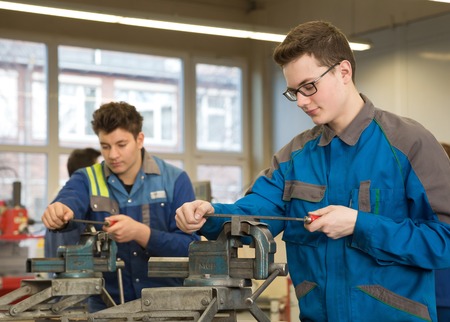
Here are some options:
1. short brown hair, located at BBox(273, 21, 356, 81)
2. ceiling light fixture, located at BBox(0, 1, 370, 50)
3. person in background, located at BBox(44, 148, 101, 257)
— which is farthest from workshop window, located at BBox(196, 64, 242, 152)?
short brown hair, located at BBox(273, 21, 356, 81)

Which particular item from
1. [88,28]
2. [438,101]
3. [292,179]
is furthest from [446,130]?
[292,179]

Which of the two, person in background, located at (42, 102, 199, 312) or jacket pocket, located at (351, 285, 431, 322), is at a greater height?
person in background, located at (42, 102, 199, 312)

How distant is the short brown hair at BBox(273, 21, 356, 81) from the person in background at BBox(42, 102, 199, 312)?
991mm

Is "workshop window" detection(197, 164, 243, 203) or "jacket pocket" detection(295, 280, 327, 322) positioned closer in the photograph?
"jacket pocket" detection(295, 280, 327, 322)

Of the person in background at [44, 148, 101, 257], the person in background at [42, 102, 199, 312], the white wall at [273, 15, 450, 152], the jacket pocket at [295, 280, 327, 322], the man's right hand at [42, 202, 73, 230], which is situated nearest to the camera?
the jacket pocket at [295, 280, 327, 322]

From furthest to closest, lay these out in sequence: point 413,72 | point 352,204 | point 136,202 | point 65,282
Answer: point 413,72
point 136,202
point 65,282
point 352,204

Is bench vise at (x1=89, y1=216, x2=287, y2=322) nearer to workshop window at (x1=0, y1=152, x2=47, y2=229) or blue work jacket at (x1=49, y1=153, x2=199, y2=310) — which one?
blue work jacket at (x1=49, y1=153, x2=199, y2=310)

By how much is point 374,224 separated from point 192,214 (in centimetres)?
47

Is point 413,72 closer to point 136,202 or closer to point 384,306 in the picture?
point 136,202

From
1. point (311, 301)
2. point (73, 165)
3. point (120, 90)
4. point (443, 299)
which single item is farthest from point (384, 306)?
point (120, 90)

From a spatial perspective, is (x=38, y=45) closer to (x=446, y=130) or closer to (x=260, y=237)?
(x=446, y=130)

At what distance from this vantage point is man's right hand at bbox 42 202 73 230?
8.74ft

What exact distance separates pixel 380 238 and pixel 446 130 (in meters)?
5.81

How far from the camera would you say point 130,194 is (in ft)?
9.59
